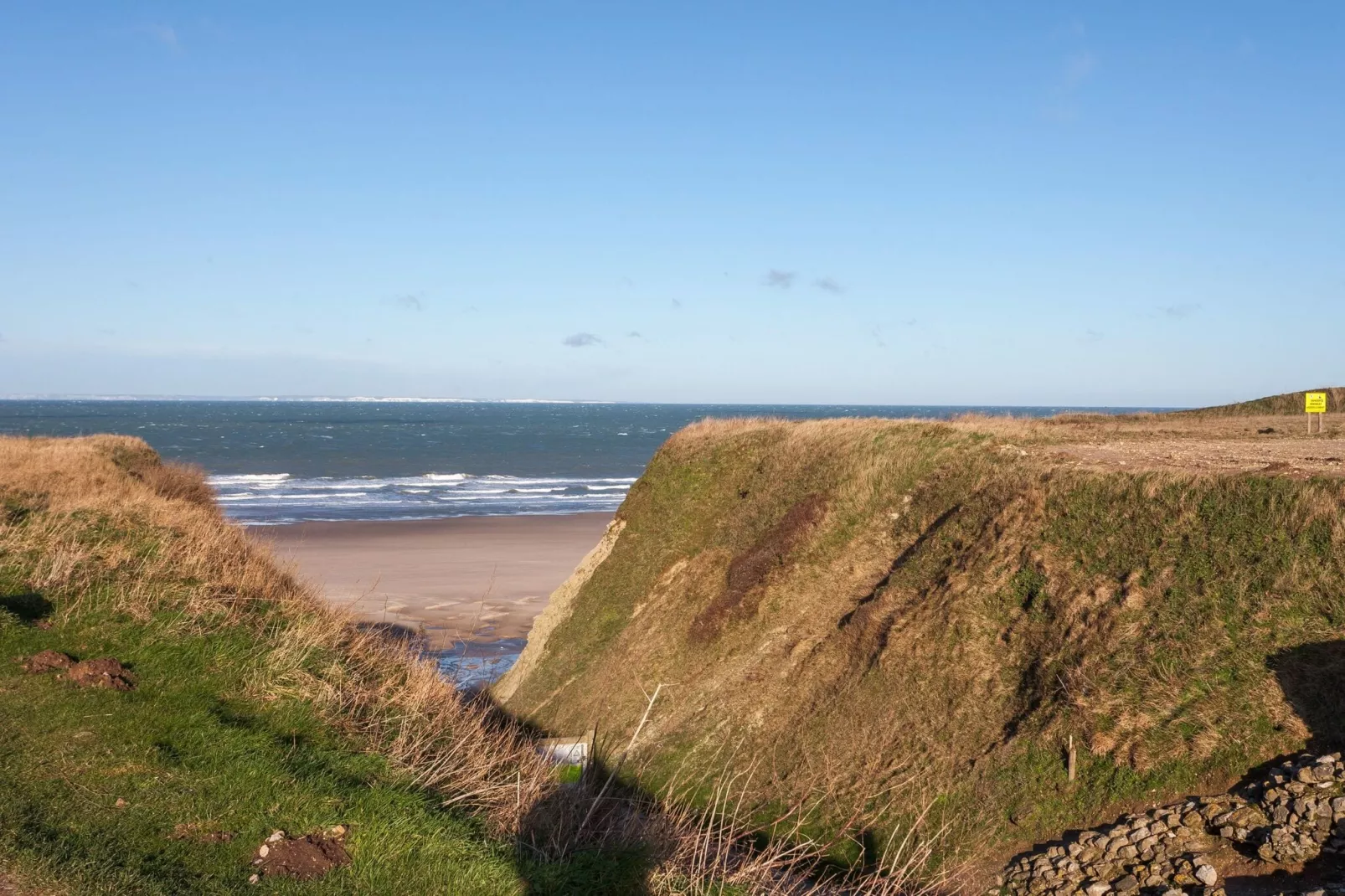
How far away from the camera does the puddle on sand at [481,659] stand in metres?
22.4

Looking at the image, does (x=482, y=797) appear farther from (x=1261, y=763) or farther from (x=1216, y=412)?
(x=1216, y=412)

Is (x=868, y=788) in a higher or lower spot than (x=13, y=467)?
lower

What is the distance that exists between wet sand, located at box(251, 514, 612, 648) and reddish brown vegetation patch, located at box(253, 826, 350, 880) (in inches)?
551

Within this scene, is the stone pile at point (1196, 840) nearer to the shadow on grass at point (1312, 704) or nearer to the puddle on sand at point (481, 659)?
the shadow on grass at point (1312, 704)

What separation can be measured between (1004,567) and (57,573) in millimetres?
14288

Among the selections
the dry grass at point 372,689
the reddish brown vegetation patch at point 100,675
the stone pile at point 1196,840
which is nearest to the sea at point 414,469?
the dry grass at point 372,689

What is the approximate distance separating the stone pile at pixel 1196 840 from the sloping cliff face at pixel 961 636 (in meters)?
0.47

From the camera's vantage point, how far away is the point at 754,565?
20172 millimetres

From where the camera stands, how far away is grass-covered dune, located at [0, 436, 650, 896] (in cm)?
764

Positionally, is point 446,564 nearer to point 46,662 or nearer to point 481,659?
point 481,659

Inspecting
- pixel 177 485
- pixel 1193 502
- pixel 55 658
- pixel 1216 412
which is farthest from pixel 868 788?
pixel 1216 412

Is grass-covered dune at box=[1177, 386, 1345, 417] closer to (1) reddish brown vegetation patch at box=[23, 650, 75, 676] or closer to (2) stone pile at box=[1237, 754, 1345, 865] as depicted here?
(2) stone pile at box=[1237, 754, 1345, 865]

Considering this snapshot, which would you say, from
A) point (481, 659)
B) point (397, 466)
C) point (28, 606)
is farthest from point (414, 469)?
point (28, 606)

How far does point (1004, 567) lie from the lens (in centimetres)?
1608
